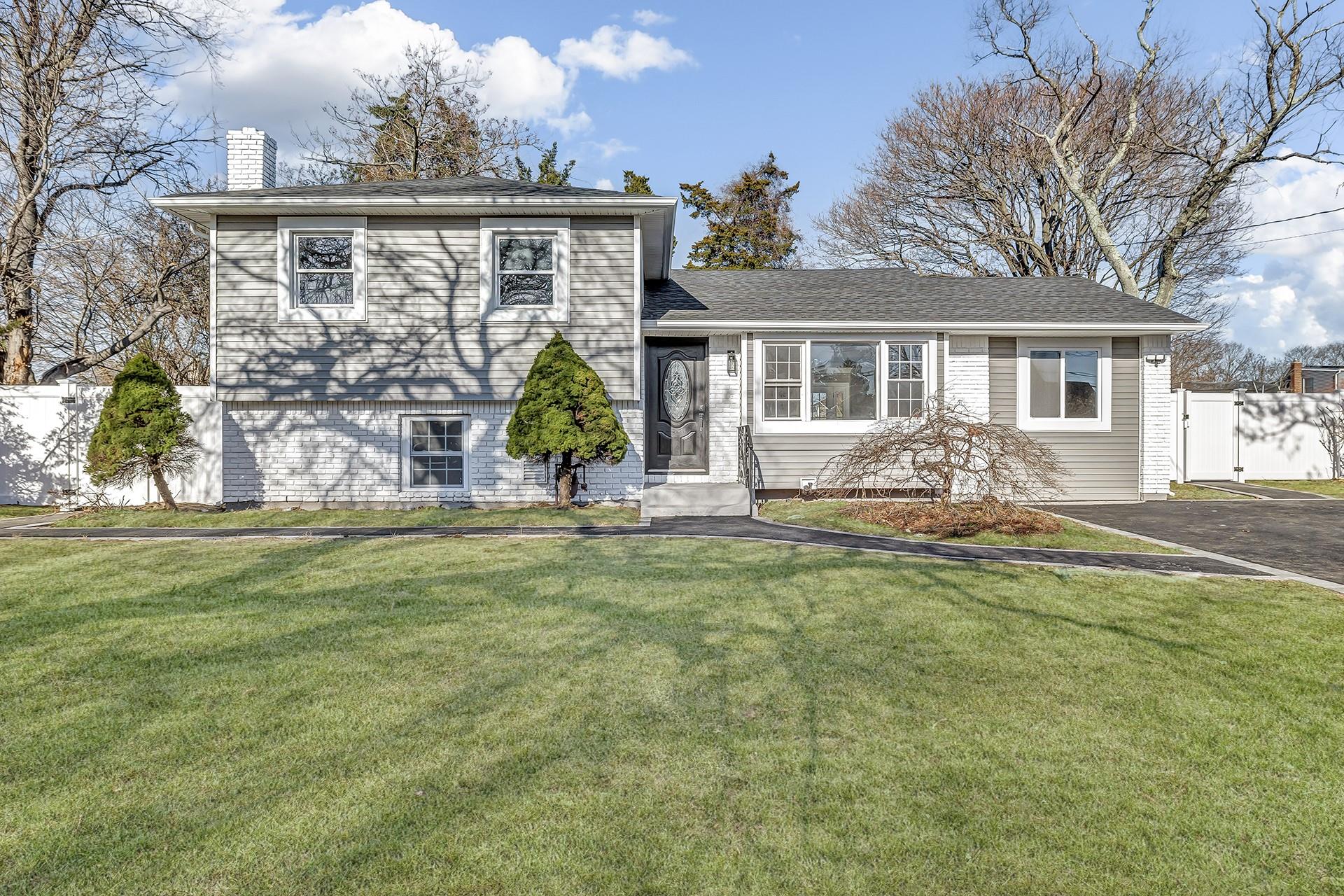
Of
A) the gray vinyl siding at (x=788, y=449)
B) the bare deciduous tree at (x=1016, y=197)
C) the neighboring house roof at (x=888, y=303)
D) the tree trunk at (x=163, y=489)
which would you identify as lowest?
the tree trunk at (x=163, y=489)

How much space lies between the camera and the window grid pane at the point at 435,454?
36.2ft

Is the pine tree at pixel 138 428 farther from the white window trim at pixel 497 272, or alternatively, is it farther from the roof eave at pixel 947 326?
the roof eave at pixel 947 326

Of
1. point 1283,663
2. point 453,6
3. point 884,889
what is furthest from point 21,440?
point 1283,663

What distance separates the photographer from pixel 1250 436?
1603 centimetres

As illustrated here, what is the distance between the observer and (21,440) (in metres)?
11.2

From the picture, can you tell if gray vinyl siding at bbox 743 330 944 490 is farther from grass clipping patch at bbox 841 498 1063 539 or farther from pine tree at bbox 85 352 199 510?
pine tree at bbox 85 352 199 510

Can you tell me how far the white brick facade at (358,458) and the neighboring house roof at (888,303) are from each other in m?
2.81

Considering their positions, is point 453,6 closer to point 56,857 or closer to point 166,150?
point 166,150

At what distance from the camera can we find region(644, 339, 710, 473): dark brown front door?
39.4 ft

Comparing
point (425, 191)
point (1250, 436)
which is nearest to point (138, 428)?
point (425, 191)

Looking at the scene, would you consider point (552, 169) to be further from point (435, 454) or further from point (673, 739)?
point (673, 739)

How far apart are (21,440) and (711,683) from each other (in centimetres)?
1299

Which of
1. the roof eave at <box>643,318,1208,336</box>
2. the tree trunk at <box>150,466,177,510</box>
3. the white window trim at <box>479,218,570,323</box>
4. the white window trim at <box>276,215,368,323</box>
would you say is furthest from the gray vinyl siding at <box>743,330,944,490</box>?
the tree trunk at <box>150,466,177,510</box>

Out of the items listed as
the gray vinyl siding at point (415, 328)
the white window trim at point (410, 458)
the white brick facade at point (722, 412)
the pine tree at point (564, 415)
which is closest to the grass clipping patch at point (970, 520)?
the white brick facade at point (722, 412)
